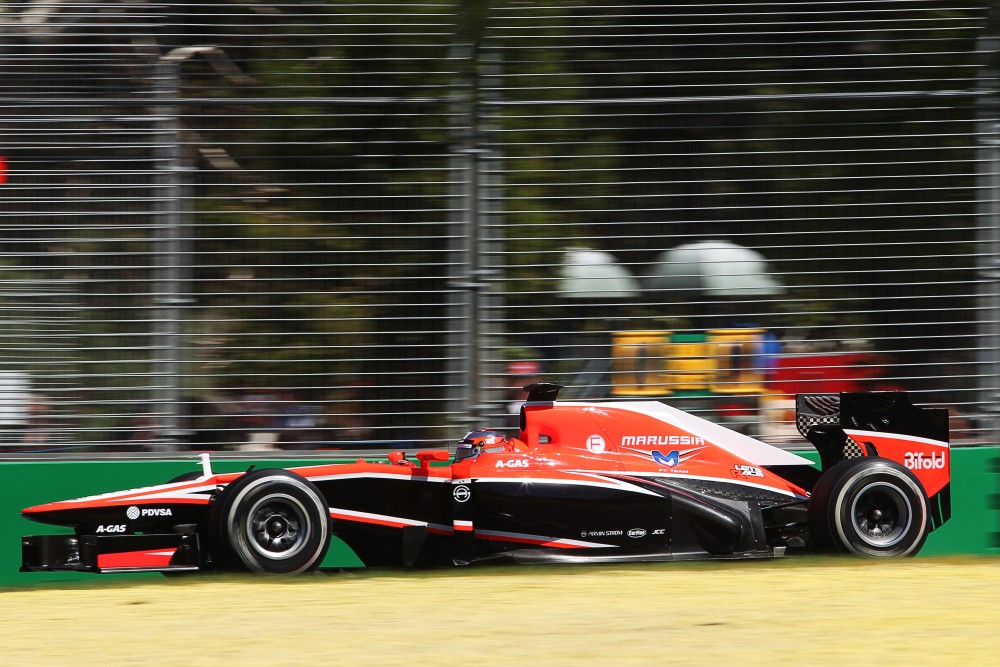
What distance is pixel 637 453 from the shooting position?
21.6ft

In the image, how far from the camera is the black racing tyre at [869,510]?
6590mm

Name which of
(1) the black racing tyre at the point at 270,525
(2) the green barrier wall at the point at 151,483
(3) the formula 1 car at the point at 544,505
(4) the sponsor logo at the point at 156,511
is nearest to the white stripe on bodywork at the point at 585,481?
(3) the formula 1 car at the point at 544,505

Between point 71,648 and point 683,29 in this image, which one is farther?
point 683,29


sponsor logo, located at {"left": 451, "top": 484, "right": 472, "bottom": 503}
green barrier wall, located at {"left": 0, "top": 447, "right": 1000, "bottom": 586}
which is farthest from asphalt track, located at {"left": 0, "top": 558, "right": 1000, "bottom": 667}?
green barrier wall, located at {"left": 0, "top": 447, "right": 1000, "bottom": 586}

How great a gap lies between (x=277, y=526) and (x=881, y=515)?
3448 millimetres

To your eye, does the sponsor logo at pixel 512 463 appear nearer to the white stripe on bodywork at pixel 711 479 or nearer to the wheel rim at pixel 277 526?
the white stripe on bodywork at pixel 711 479

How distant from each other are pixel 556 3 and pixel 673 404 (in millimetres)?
3167

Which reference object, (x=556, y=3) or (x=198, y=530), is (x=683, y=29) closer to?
(x=556, y=3)

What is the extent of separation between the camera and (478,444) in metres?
6.52

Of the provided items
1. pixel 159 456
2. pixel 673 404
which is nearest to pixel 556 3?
pixel 673 404

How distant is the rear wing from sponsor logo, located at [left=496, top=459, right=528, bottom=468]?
6.38ft

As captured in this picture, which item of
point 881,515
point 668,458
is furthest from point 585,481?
point 881,515

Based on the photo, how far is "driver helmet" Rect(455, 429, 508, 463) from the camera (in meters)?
6.50

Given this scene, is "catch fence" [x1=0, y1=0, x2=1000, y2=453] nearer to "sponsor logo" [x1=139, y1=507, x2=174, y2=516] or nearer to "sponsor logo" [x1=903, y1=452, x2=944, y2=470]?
"sponsor logo" [x1=903, y1=452, x2=944, y2=470]
